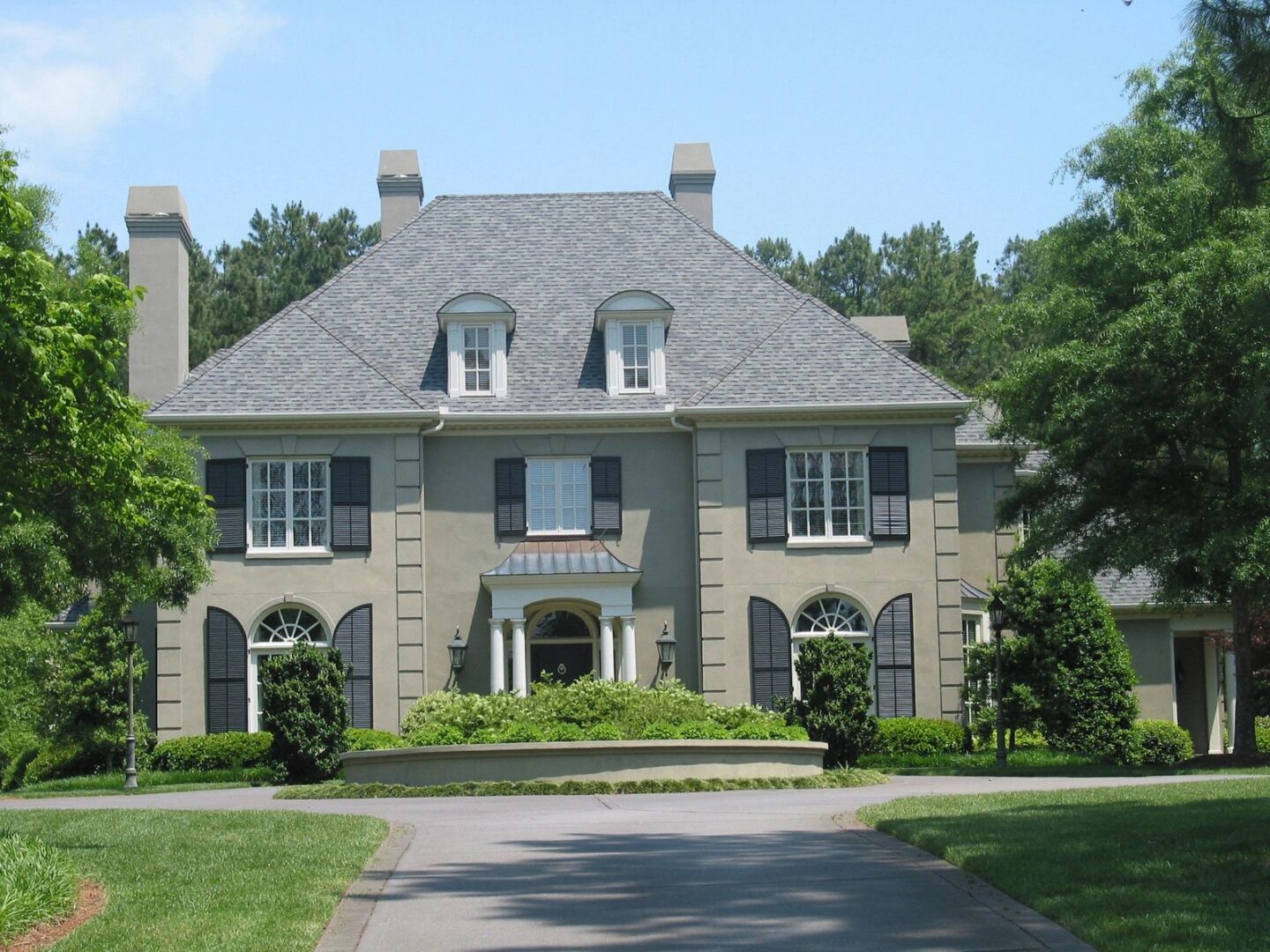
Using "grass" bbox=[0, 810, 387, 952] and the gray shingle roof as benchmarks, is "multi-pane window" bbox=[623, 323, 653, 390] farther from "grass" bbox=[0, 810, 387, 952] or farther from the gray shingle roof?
"grass" bbox=[0, 810, 387, 952]

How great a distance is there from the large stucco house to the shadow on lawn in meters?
14.8

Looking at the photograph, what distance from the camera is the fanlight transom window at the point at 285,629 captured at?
1125 inches

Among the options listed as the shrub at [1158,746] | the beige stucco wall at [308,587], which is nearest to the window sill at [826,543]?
the shrub at [1158,746]

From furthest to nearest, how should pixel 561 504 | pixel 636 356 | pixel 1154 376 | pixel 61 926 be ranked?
1. pixel 636 356
2. pixel 561 504
3. pixel 1154 376
4. pixel 61 926

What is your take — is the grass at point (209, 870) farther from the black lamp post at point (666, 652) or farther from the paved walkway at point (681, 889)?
the black lamp post at point (666, 652)

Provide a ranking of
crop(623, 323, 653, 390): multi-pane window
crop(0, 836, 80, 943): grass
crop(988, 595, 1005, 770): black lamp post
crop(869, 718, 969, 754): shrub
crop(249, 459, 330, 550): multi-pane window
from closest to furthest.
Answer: crop(0, 836, 80, 943): grass, crop(988, 595, 1005, 770): black lamp post, crop(869, 718, 969, 754): shrub, crop(249, 459, 330, 550): multi-pane window, crop(623, 323, 653, 390): multi-pane window

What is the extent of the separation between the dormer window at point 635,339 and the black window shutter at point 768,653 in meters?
4.54

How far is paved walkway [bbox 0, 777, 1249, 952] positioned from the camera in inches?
369

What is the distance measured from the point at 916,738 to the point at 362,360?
1199 centimetres

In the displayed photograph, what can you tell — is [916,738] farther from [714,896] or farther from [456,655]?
[714,896]

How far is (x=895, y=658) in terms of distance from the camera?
94.0 feet

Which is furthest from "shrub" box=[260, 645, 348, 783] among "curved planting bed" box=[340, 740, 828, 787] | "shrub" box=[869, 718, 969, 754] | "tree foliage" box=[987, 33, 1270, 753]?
"tree foliage" box=[987, 33, 1270, 753]

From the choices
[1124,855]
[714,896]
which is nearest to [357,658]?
[714,896]

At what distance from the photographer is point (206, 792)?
2359cm
